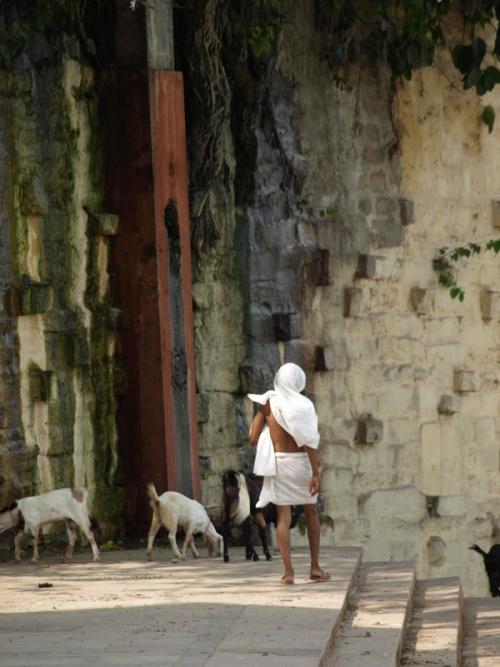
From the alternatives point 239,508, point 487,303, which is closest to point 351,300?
point 487,303

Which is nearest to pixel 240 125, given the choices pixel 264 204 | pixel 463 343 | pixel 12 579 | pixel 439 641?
pixel 264 204

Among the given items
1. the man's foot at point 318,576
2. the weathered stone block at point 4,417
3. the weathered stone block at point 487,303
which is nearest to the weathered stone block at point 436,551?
the weathered stone block at point 487,303

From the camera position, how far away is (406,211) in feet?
49.4

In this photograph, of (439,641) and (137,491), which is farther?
(137,491)

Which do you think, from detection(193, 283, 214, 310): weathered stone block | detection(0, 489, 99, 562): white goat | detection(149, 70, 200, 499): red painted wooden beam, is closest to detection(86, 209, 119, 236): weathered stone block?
detection(149, 70, 200, 499): red painted wooden beam

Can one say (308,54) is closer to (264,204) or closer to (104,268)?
(264,204)

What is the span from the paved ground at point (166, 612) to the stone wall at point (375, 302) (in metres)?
2.56

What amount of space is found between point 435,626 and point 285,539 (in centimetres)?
97

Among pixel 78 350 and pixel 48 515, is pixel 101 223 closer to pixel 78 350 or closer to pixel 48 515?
pixel 78 350

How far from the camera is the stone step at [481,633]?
955 centimetres

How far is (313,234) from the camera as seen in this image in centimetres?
1462

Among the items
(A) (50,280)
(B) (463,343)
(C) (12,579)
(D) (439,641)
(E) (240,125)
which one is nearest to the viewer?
(D) (439,641)

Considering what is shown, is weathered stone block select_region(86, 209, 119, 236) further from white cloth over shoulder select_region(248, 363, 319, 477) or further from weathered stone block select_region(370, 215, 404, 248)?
white cloth over shoulder select_region(248, 363, 319, 477)

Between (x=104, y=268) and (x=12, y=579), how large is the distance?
10.3 ft
